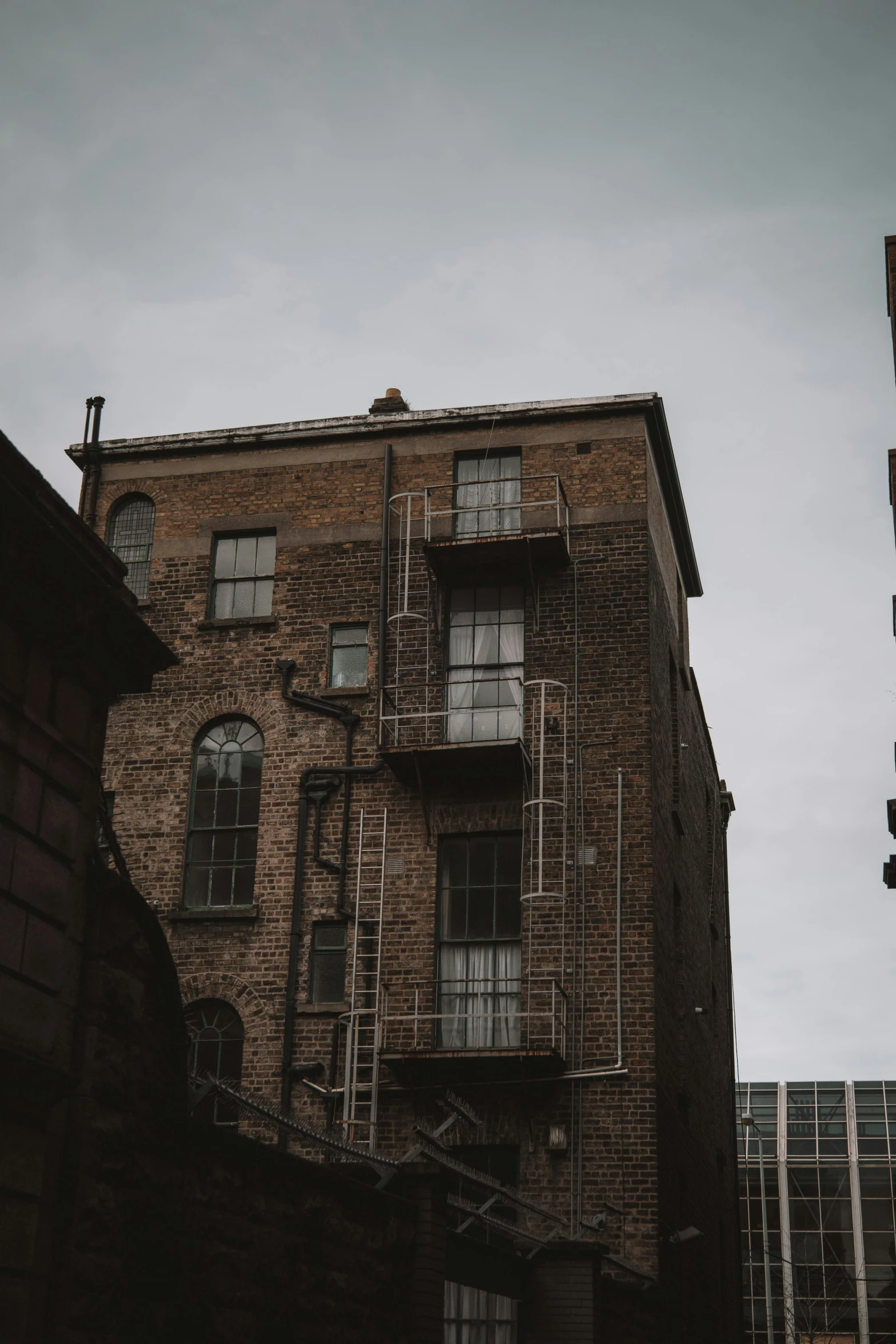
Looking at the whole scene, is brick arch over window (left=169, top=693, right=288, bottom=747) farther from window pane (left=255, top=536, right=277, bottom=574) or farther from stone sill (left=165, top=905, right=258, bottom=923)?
stone sill (left=165, top=905, right=258, bottom=923)

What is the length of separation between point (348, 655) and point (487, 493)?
3.36 m

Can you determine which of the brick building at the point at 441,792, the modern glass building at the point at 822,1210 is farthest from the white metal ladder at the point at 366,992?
the modern glass building at the point at 822,1210

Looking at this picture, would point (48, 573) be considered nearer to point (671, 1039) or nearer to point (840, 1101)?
point (671, 1039)

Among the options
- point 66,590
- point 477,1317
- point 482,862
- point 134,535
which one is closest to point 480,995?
point 482,862

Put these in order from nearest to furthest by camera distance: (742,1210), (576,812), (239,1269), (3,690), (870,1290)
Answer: (3,690), (239,1269), (576,812), (870,1290), (742,1210)

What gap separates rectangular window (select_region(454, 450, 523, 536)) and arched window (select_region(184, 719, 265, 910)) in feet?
15.1

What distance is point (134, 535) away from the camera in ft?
80.3

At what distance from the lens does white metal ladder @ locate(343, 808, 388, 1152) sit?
1988cm

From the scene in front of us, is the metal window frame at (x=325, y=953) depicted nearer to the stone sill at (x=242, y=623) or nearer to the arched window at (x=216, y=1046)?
the arched window at (x=216, y=1046)

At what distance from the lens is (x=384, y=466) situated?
23.6 m

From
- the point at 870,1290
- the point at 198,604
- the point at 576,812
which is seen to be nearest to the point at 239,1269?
the point at 576,812

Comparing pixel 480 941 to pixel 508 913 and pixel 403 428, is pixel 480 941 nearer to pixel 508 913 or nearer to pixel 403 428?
pixel 508 913

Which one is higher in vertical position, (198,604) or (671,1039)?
(198,604)

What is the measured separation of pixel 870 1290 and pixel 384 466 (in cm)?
4571
